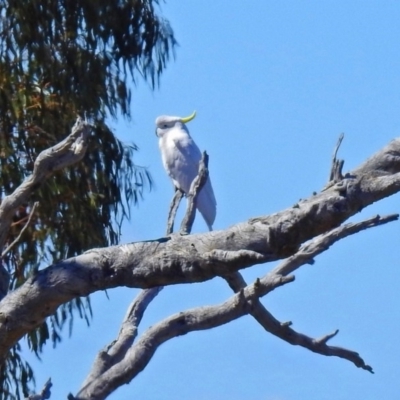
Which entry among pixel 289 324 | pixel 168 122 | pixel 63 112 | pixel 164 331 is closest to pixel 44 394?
pixel 164 331

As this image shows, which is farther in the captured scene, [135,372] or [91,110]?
[91,110]

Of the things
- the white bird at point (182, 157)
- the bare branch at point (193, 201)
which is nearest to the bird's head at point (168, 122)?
the white bird at point (182, 157)

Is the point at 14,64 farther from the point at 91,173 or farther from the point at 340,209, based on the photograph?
the point at 340,209

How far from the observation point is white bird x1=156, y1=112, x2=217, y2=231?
6.95 meters

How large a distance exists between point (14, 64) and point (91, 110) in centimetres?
47

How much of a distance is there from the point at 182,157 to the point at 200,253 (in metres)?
4.76

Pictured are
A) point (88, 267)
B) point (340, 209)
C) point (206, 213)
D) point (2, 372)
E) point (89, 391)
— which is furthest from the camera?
point (206, 213)

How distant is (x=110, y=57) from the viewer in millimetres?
6129

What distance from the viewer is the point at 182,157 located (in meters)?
7.23

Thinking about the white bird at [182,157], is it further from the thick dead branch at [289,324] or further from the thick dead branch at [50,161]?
the thick dead branch at [50,161]

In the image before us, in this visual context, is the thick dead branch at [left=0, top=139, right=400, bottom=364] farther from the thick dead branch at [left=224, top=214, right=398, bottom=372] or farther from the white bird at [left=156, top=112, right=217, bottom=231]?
the white bird at [left=156, top=112, right=217, bottom=231]

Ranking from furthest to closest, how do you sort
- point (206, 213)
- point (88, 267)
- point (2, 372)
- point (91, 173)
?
point (206, 213)
point (91, 173)
point (2, 372)
point (88, 267)

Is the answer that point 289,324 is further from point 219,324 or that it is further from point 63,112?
point 63,112

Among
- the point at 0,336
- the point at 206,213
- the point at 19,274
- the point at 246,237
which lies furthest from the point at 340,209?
the point at 206,213
